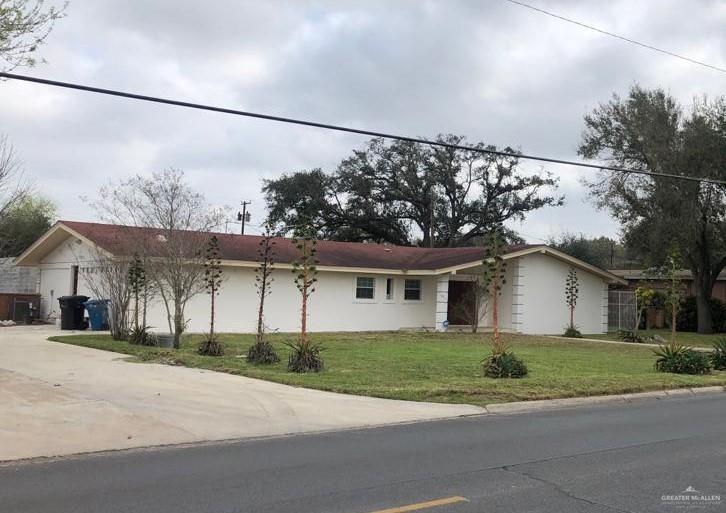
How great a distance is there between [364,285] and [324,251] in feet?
8.00

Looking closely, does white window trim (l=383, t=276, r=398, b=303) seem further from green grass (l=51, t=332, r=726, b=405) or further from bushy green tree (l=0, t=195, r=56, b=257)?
bushy green tree (l=0, t=195, r=56, b=257)

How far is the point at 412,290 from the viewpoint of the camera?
107 ft

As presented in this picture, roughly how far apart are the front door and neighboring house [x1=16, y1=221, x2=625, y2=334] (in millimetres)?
60

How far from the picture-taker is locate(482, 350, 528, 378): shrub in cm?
1494

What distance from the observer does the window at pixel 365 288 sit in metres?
30.6

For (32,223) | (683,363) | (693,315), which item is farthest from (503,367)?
(32,223)

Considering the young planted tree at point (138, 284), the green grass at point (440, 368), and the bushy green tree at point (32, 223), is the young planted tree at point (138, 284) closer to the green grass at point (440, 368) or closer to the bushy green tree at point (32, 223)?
the green grass at point (440, 368)

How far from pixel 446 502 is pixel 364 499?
728 millimetres

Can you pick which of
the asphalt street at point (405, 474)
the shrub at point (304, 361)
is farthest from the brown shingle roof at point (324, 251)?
the asphalt street at point (405, 474)

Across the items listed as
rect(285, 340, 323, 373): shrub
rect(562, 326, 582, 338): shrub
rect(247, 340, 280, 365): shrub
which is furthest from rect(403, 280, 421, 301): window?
rect(285, 340, 323, 373): shrub

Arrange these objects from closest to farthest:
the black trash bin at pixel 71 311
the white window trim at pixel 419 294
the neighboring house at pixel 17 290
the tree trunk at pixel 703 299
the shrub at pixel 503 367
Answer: the shrub at pixel 503 367, the black trash bin at pixel 71 311, the neighboring house at pixel 17 290, the white window trim at pixel 419 294, the tree trunk at pixel 703 299

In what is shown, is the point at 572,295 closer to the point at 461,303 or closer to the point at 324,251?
the point at 461,303

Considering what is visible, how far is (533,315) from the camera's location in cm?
3297

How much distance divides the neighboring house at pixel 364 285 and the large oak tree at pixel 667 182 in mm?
3658
